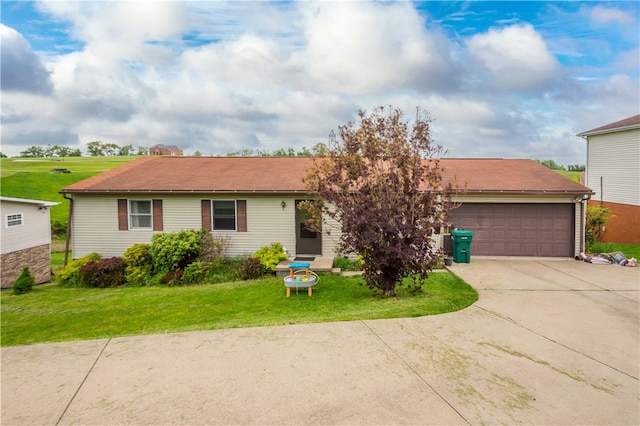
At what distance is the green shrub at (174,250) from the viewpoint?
12.3m

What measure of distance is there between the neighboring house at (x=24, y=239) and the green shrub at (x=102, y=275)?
6.71 m

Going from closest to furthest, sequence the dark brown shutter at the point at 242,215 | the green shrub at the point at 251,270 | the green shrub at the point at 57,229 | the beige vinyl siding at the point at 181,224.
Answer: the green shrub at the point at 251,270 → the beige vinyl siding at the point at 181,224 → the dark brown shutter at the point at 242,215 → the green shrub at the point at 57,229

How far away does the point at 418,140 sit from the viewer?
753cm

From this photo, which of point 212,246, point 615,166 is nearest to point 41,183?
point 212,246

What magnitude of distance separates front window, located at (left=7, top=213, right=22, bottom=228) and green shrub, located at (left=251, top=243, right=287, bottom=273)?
39.7ft

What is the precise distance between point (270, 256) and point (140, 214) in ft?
18.3

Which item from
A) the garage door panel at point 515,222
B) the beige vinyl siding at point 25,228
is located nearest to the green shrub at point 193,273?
the beige vinyl siding at point 25,228

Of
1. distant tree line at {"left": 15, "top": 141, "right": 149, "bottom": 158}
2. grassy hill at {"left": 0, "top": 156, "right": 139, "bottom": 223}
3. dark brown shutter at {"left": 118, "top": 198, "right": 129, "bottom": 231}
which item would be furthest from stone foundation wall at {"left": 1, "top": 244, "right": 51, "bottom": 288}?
distant tree line at {"left": 15, "top": 141, "right": 149, "bottom": 158}

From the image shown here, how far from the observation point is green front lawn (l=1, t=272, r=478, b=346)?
6652 mm

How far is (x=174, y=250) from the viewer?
1230cm

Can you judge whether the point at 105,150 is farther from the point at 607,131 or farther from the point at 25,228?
the point at 607,131

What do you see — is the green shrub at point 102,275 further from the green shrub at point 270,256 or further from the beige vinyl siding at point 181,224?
the green shrub at point 270,256

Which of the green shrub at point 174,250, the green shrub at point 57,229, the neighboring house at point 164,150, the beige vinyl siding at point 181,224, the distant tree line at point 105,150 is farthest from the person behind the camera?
the distant tree line at point 105,150

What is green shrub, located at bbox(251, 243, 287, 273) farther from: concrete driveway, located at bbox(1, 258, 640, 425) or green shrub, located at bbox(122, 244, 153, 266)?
concrete driveway, located at bbox(1, 258, 640, 425)
